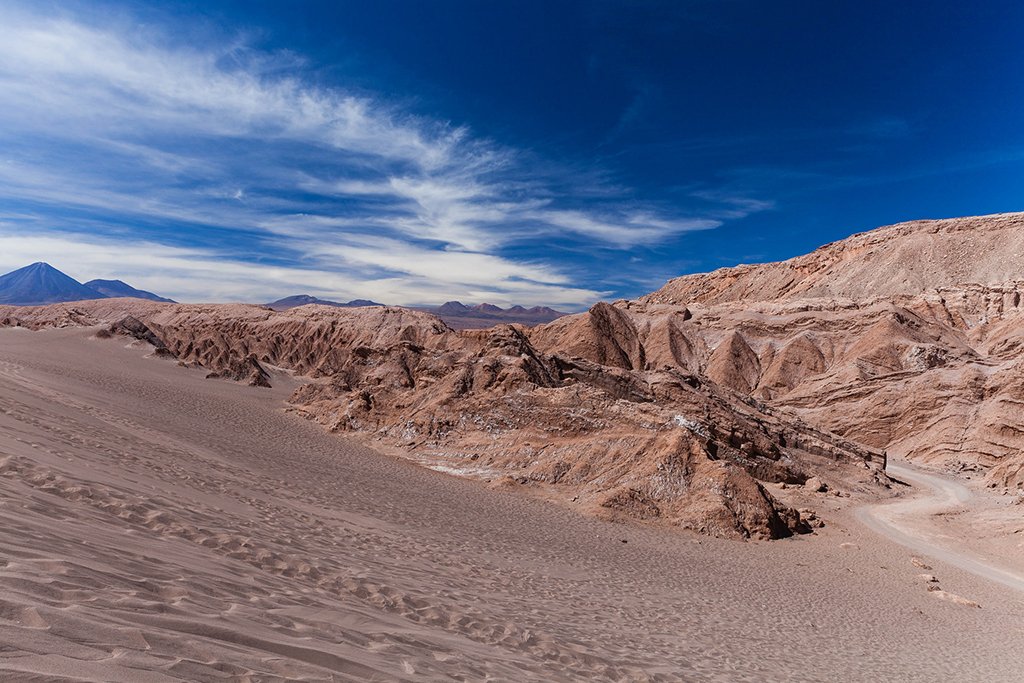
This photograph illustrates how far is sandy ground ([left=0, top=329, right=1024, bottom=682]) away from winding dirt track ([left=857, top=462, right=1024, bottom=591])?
0.79m

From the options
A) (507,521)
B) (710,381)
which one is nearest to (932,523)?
(710,381)

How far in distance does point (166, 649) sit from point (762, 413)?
34.2m

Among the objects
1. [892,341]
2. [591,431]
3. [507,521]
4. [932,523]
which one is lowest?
[507,521]

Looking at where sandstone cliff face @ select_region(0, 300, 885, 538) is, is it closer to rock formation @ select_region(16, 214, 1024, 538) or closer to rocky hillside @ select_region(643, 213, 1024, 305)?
rock formation @ select_region(16, 214, 1024, 538)

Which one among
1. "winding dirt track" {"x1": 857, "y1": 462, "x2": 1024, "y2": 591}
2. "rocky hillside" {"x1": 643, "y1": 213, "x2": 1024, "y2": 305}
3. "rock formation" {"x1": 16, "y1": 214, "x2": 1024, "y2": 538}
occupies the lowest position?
"winding dirt track" {"x1": 857, "y1": 462, "x2": 1024, "y2": 591}

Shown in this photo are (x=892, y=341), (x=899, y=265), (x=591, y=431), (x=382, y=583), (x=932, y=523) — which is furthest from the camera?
(x=899, y=265)

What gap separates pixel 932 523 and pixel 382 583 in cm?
2344

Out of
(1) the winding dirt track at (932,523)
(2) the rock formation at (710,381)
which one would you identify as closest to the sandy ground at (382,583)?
(1) the winding dirt track at (932,523)

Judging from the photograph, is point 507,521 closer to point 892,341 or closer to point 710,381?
point 710,381

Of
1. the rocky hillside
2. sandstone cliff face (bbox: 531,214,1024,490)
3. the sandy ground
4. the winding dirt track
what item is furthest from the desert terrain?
the rocky hillside

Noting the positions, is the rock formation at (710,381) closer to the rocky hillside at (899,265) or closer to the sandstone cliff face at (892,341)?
the sandstone cliff face at (892,341)

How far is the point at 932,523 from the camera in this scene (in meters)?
22.3

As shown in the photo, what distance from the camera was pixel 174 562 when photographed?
16.7 ft

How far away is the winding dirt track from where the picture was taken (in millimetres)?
17578
